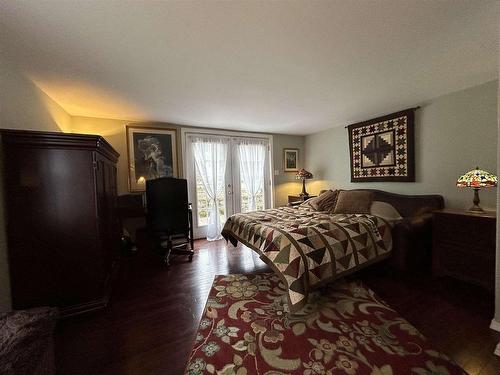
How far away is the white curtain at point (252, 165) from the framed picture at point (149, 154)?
4.92 ft

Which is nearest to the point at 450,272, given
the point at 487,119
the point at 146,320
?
the point at 487,119

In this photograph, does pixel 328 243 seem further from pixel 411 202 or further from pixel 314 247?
pixel 411 202

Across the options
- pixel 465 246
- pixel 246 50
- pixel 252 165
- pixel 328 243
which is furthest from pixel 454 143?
pixel 252 165

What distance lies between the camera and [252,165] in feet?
15.5

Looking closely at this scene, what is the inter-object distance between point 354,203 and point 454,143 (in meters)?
1.53

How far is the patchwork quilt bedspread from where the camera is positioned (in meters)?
1.77

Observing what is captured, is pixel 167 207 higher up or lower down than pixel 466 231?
higher up

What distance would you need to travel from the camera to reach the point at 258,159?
4797mm

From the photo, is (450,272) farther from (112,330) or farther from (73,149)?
(73,149)

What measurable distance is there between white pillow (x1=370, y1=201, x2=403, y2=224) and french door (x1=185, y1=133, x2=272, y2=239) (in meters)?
2.46

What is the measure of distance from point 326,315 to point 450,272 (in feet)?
5.48

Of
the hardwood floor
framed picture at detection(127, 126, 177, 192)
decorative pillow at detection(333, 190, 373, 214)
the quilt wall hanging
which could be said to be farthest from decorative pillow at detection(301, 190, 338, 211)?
framed picture at detection(127, 126, 177, 192)

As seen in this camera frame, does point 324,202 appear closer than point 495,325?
No

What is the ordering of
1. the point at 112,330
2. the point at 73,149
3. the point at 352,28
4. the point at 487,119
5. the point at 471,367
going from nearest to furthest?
the point at 471,367 < the point at 352,28 < the point at 112,330 < the point at 73,149 < the point at 487,119
